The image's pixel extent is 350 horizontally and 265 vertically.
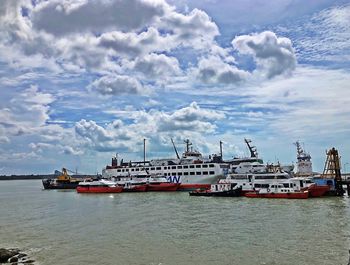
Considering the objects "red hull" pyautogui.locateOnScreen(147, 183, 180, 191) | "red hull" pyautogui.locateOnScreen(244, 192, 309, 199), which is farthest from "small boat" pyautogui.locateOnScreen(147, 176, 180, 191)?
"red hull" pyautogui.locateOnScreen(244, 192, 309, 199)

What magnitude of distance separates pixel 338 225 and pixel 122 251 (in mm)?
18964

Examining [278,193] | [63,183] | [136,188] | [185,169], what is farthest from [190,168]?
[63,183]

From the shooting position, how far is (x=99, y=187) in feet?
283

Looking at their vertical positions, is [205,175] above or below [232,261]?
above

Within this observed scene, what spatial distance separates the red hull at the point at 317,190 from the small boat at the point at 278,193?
1.55 metres

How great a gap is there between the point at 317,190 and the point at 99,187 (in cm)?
4997

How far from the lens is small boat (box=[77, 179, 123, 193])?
8411 cm

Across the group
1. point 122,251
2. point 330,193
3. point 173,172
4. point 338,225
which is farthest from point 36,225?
point 173,172

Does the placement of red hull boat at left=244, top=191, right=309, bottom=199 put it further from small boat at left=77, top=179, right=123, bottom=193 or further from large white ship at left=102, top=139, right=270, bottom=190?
small boat at left=77, top=179, right=123, bottom=193

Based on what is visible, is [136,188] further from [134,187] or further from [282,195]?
[282,195]

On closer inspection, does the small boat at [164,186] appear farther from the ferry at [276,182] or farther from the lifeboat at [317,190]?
the lifeboat at [317,190]

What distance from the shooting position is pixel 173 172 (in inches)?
3457

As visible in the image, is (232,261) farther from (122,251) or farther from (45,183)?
(45,183)

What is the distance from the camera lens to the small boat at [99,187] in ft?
276
